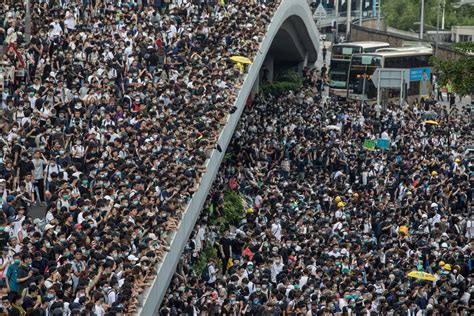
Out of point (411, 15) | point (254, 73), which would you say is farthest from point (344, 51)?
point (411, 15)

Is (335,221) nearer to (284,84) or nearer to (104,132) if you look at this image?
(104,132)

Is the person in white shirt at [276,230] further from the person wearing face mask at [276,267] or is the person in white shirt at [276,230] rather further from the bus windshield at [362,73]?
the bus windshield at [362,73]

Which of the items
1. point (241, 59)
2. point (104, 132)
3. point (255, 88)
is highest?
point (241, 59)

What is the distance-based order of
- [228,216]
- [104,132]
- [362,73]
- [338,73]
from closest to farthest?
[104,132], [228,216], [362,73], [338,73]

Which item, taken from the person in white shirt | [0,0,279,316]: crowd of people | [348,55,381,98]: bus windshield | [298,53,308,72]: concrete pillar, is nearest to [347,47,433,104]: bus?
[348,55,381,98]: bus windshield

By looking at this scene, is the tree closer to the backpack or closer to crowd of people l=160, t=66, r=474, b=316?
crowd of people l=160, t=66, r=474, b=316

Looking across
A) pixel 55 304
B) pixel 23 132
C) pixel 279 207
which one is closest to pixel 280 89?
pixel 279 207

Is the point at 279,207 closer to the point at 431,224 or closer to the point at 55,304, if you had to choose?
the point at 431,224
